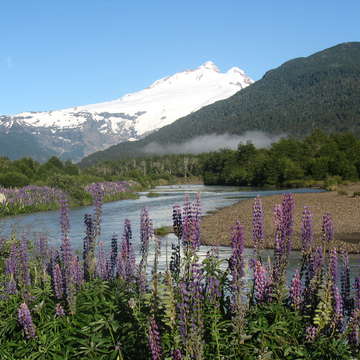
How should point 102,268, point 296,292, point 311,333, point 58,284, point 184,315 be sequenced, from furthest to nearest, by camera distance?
point 102,268
point 58,284
point 296,292
point 311,333
point 184,315

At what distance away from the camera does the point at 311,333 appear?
21.9 feet

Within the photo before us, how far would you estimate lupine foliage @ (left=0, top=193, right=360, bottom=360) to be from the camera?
20.2ft

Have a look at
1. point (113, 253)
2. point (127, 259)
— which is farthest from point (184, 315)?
point (113, 253)

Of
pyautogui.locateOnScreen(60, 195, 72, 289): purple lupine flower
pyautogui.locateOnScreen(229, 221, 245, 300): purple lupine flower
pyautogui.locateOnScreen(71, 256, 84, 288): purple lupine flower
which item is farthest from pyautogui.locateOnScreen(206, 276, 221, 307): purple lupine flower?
pyautogui.locateOnScreen(71, 256, 84, 288): purple lupine flower

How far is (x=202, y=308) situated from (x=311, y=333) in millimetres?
1555

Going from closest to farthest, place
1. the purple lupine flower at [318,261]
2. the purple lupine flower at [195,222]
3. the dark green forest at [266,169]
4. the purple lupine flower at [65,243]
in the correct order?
the purple lupine flower at [195,222], the purple lupine flower at [318,261], the purple lupine flower at [65,243], the dark green forest at [266,169]

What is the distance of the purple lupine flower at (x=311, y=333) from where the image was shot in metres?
6.67

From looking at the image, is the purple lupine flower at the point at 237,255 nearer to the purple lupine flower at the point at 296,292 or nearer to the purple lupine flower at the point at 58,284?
the purple lupine flower at the point at 296,292

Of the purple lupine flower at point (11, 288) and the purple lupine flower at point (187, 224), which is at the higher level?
the purple lupine flower at point (187, 224)

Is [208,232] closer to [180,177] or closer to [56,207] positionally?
[56,207]

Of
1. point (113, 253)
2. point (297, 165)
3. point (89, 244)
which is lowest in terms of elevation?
point (297, 165)

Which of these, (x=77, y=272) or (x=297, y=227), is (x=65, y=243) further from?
(x=297, y=227)

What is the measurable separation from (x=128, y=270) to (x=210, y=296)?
2.40 m

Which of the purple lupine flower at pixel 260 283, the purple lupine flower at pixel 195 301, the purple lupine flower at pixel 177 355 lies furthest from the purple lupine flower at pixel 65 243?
the purple lupine flower at pixel 177 355
